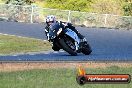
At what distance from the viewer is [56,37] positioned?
17953mm

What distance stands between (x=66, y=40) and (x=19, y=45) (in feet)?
24.9

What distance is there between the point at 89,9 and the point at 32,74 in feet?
124

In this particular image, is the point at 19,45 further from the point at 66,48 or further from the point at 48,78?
the point at 48,78

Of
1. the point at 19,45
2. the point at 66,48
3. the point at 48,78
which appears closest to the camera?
the point at 48,78

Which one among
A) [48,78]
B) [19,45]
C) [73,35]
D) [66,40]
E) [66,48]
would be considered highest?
[48,78]

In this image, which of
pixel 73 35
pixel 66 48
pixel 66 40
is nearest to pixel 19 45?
pixel 66 40

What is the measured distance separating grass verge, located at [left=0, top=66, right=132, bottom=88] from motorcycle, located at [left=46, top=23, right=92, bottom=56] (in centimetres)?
364

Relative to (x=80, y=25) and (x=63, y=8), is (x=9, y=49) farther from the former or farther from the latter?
(x=63, y=8)

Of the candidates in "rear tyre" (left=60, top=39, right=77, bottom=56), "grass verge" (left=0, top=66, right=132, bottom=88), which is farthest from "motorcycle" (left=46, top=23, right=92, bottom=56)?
"grass verge" (left=0, top=66, right=132, bottom=88)

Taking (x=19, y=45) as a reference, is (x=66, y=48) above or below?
above

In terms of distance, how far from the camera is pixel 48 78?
38.7ft

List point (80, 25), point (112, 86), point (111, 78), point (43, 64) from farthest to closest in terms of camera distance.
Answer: point (80, 25) → point (43, 64) → point (112, 86) → point (111, 78)

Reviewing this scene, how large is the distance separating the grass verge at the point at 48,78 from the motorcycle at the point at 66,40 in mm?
3635

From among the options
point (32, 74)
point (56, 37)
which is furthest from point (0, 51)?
point (32, 74)
